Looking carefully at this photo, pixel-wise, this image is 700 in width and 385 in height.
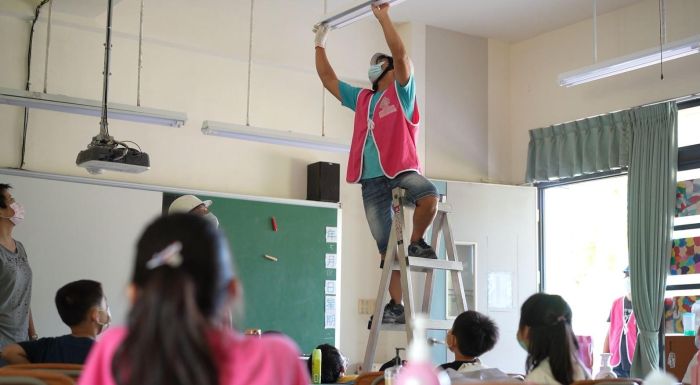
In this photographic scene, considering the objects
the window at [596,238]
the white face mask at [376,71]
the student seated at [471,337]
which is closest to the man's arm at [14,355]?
the student seated at [471,337]

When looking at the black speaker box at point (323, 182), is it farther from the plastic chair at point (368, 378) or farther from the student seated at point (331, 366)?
the plastic chair at point (368, 378)

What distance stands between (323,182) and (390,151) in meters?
3.40

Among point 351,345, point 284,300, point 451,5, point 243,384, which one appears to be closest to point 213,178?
point 284,300

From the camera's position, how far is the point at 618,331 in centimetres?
812

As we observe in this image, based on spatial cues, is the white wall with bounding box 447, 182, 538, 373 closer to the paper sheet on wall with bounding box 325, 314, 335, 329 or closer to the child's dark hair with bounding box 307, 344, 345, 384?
the paper sheet on wall with bounding box 325, 314, 335, 329

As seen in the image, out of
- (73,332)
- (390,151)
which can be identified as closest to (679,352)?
(390,151)

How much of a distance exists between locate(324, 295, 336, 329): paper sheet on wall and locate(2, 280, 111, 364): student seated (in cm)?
440

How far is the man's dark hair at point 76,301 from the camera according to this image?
3289mm

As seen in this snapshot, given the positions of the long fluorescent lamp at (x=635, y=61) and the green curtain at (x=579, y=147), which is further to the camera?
the green curtain at (x=579, y=147)

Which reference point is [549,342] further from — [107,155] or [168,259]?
[107,155]

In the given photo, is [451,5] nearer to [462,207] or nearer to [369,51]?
→ [369,51]

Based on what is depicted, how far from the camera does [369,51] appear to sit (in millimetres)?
8406

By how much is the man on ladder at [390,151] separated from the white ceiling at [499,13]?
11.0ft

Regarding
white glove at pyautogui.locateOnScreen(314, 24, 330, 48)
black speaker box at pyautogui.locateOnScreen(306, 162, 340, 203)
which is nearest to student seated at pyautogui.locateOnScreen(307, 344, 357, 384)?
white glove at pyautogui.locateOnScreen(314, 24, 330, 48)
